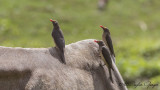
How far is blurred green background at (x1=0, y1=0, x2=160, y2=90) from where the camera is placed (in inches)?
770

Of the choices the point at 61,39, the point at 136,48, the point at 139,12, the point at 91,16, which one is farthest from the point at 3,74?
the point at 139,12

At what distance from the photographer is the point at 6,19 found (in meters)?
22.5

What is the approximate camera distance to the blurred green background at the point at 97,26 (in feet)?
64.2

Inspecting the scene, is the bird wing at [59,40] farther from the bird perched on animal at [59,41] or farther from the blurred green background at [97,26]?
the blurred green background at [97,26]

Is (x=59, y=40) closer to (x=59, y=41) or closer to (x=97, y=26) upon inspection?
(x=59, y=41)

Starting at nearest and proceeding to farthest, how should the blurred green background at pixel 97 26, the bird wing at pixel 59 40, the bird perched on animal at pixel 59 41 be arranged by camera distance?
the bird perched on animal at pixel 59 41 → the bird wing at pixel 59 40 → the blurred green background at pixel 97 26

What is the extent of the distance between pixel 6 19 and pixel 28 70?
17.9 m

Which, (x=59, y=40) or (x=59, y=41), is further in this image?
(x=59, y=40)

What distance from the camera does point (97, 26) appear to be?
77.2ft

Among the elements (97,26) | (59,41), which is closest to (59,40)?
(59,41)

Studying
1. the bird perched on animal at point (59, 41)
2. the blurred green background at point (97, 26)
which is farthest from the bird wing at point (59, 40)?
the blurred green background at point (97, 26)

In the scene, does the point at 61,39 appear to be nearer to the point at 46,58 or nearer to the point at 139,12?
the point at 46,58

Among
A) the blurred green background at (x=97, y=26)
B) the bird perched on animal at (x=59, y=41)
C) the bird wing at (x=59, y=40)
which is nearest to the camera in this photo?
the bird perched on animal at (x=59, y=41)

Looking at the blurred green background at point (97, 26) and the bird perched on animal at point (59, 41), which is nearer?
the bird perched on animal at point (59, 41)
